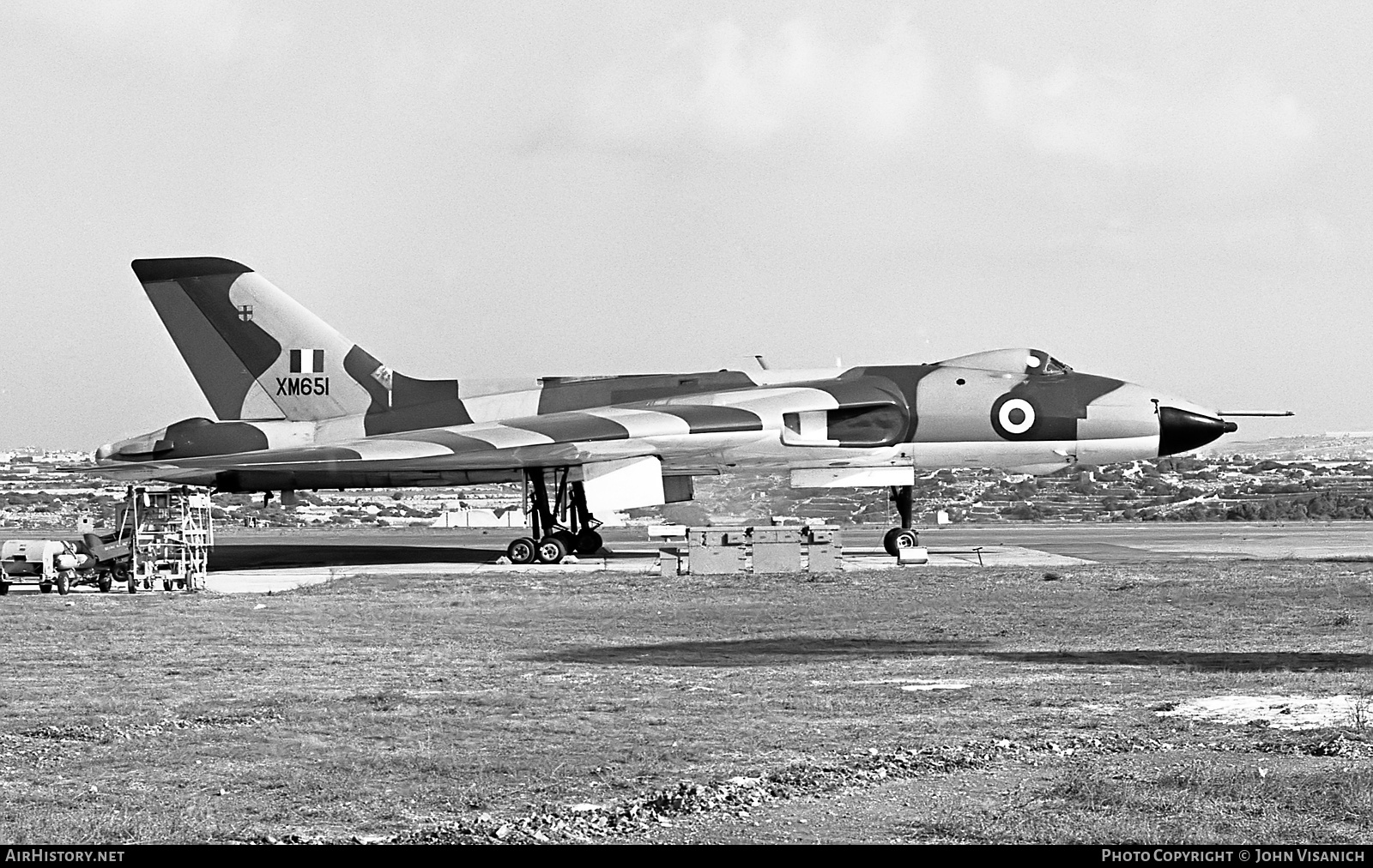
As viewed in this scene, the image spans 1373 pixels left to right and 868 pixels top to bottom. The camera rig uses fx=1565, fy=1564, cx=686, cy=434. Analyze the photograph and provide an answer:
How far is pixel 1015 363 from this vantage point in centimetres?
2945

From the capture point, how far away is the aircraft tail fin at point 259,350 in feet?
102

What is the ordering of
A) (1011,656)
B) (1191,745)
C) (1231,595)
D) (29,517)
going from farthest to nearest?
(29,517), (1231,595), (1011,656), (1191,745)

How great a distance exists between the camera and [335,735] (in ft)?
30.1

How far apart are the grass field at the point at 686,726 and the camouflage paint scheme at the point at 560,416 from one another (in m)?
9.35

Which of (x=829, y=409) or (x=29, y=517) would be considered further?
(x=29, y=517)

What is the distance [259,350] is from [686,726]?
23.5 m

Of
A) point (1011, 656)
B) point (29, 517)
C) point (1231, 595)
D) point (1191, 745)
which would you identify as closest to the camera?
point (1191, 745)

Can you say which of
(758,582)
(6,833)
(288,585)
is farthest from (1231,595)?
(6,833)

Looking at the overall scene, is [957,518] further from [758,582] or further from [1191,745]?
[1191,745]

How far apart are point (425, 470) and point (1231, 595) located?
14.2 metres

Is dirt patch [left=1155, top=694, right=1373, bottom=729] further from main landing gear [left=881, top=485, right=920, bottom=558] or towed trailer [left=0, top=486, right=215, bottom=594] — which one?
main landing gear [left=881, top=485, right=920, bottom=558]

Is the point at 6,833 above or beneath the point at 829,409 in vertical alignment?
beneath

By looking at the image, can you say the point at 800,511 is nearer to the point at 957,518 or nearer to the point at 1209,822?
the point at 957,518

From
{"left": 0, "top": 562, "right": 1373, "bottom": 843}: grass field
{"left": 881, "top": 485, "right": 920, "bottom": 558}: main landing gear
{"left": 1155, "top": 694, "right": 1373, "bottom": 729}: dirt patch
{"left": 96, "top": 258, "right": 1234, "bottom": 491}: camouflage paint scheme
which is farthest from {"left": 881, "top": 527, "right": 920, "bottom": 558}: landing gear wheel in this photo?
{"left": 1155, "top": 694, "right": 1373, "bottom": 729}: dirt patch
